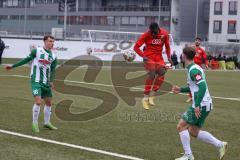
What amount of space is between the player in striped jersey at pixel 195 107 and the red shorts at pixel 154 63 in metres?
5.51

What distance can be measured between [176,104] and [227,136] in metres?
5.97

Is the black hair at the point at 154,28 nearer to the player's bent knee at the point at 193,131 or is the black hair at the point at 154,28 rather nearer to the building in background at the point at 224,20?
the player's bent knee at the point at 193,131

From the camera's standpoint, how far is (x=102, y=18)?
3558 inches

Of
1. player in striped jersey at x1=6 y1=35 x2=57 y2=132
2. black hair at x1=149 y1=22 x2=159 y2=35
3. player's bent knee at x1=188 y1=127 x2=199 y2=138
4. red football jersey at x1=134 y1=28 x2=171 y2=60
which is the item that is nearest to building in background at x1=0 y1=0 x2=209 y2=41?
red football jersey at x1=134 y1=28 x2=171 y2=60

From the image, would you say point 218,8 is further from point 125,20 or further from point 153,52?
point 153,52

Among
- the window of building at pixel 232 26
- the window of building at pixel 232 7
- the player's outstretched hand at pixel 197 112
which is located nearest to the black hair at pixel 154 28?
the player's outstretched hand at pixel 197 112

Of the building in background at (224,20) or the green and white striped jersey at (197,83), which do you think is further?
the building in background at (224,20)

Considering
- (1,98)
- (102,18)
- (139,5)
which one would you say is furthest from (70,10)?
(1,98)

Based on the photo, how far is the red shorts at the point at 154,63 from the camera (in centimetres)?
1377

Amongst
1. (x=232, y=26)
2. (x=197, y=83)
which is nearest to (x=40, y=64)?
(x=197, y=83)

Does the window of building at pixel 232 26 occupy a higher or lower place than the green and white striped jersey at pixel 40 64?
higher

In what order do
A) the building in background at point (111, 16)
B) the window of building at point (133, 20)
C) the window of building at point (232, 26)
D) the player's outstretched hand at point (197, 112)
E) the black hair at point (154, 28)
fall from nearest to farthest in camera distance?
the player's outstretched hand at point (197, 112)
the black hair at point (154, 28)
the window of building at point (232, 26)
the building in background at point (111, 16)
the window of building at point (133, 20)

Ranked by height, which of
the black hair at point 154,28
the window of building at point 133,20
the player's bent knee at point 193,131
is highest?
the window of building at point 133,20

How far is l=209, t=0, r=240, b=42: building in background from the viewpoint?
275 feet
